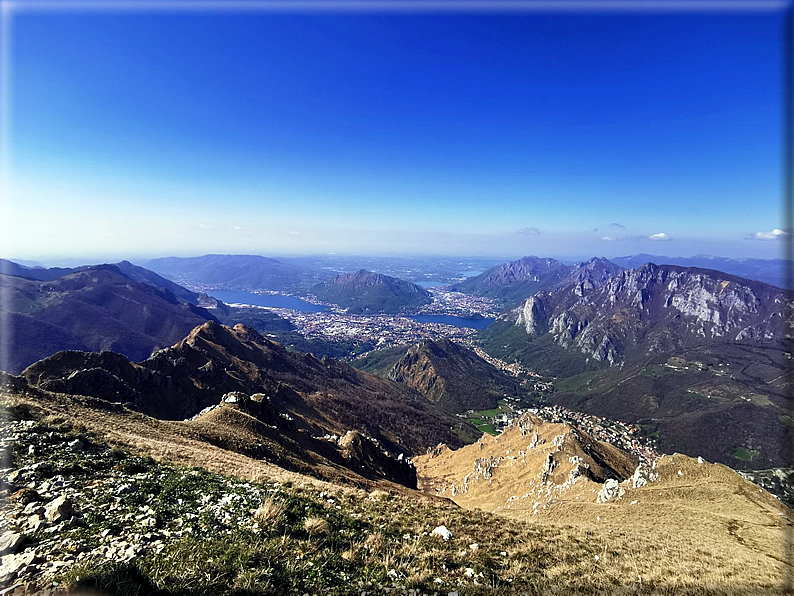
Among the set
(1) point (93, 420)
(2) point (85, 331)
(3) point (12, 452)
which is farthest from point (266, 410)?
(2) point (85, 331)

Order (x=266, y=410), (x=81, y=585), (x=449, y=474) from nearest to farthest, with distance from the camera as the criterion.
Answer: (x=81, y=585) → (x=266, y=410) → (x=449, y=474)

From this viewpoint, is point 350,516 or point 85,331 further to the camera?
point 85,331

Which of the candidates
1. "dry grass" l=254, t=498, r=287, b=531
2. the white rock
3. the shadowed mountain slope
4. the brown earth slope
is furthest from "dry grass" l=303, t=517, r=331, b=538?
the shadowed mountain slope

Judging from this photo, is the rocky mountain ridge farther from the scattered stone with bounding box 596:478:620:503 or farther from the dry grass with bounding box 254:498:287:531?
the scattered stone with bounding box 596:478:620:503

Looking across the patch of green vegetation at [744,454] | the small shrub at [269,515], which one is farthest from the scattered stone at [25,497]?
the patch of green vegetation at [744,454]

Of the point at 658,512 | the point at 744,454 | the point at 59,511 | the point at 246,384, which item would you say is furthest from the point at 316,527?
the point at 744,454

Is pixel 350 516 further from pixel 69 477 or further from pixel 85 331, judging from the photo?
pixel 85 331

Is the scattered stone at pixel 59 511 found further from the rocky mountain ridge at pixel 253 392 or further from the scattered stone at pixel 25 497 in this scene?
the rocky mountain ridge at pixel 253 392

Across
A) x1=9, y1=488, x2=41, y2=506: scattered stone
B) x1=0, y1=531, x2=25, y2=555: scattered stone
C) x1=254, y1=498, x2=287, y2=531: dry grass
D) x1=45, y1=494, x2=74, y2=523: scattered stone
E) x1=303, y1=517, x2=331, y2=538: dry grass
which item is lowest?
x1=303, y1=517, x2=331, y2=538: dry grass
